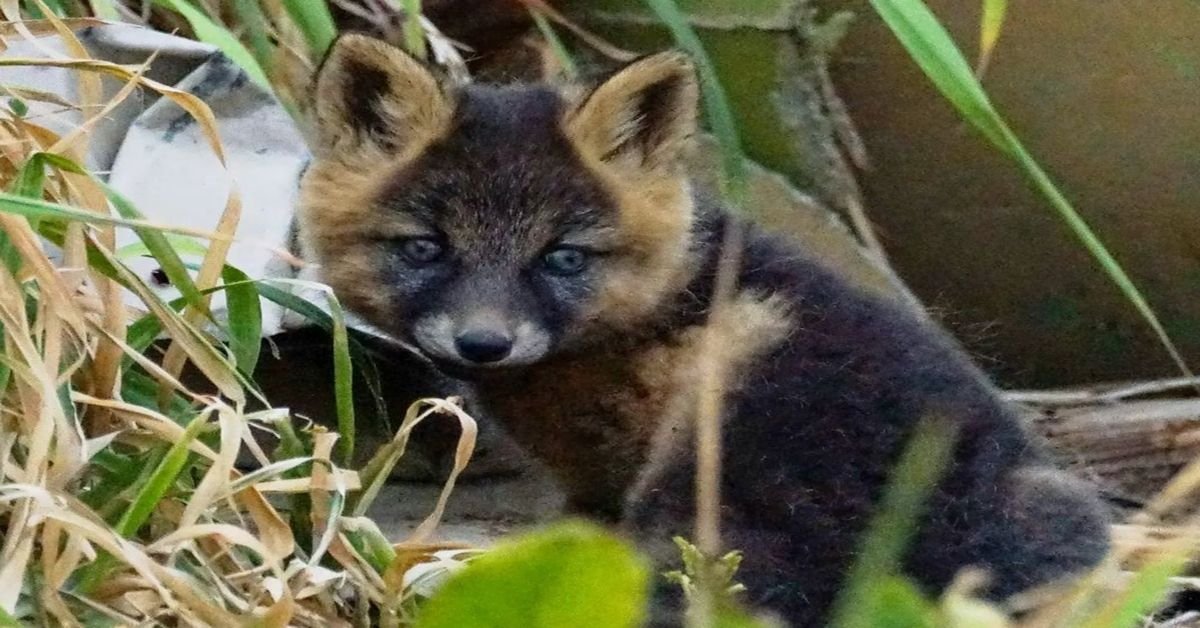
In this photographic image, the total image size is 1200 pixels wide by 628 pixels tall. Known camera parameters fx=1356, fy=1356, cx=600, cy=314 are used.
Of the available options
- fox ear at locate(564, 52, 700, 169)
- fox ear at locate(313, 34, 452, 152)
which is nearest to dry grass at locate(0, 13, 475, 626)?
fox ear at locate(313, 34, 452, 152)

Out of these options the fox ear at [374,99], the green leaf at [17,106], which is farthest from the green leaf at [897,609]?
the fox ear at [374,99]

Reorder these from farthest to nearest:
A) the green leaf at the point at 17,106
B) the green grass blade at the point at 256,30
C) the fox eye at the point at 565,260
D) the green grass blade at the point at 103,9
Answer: the fox eye at the point at 565,260
the green grass blade at the point at 103,9
the green grass blade at the point at 256,30
the green leaf at the point at 17,106

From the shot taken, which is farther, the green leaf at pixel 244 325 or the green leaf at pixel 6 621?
the green leaf at pixel 244 325

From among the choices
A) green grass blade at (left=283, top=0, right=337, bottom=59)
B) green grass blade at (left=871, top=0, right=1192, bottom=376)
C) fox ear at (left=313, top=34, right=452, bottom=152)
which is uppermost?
green grass blade at (left=871, top=0, right=1192, bottom=376)

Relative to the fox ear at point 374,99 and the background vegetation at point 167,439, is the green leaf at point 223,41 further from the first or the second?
the fox ear at point 374,99

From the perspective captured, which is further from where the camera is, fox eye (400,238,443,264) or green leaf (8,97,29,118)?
fox eye (400,238,443,264)

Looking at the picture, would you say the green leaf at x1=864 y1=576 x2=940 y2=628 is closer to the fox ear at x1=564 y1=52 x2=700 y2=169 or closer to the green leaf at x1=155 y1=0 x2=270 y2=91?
the green leaf at x1=155 y1=0 x2=270 y2=91

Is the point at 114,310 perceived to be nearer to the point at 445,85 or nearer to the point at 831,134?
the point at 445,85
